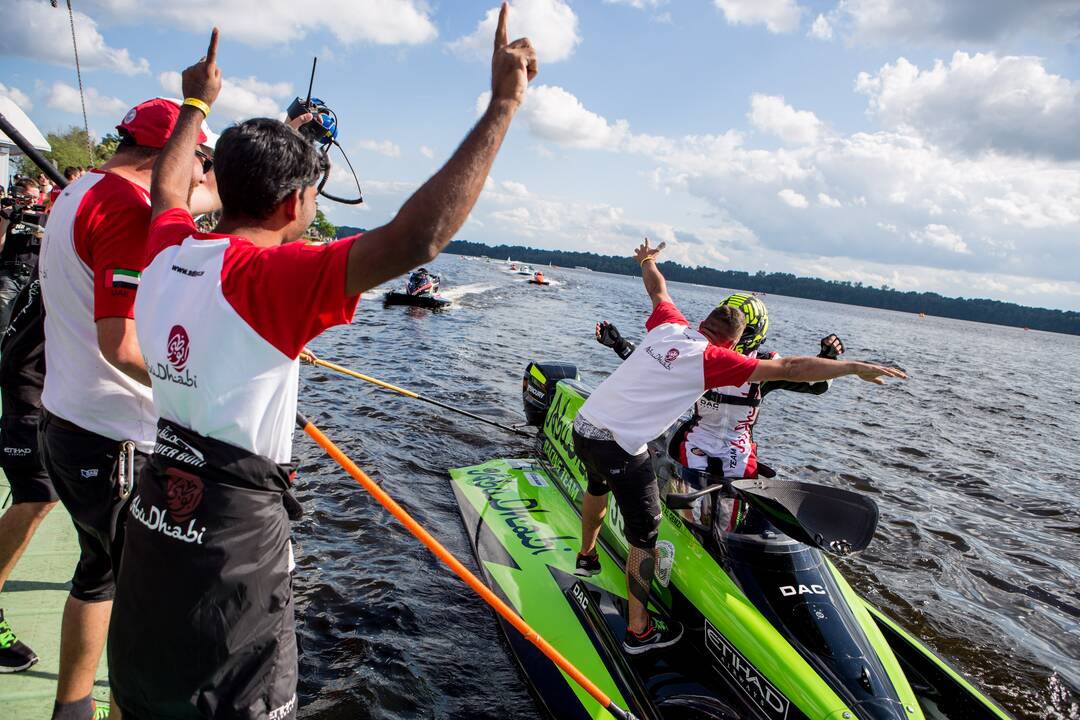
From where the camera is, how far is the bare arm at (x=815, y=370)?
12.6 ft

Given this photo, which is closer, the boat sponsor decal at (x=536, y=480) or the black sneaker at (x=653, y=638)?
the black sneaker at (x=653, y=638)

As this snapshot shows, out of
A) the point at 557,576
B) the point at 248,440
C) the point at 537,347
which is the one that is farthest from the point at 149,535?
the point at 537,347

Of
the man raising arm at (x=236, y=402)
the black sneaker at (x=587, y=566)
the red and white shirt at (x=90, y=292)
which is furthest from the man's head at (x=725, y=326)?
the red and white shirt at (x=90, y=292)

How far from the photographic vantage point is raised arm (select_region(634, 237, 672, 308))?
17.6ft

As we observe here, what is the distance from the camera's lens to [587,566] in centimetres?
541

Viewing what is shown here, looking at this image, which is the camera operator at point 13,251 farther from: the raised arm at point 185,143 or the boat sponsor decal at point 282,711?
the boat sponsor decal at point 282,711

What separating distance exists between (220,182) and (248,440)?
29.4 inches

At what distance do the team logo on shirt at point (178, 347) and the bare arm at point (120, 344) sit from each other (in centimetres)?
57

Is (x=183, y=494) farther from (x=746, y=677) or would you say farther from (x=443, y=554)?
(x=746, y=677)

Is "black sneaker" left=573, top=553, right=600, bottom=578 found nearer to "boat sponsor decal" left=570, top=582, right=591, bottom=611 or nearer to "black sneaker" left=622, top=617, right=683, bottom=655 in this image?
"boat sponsor decal" left=570, top=582, right=591, bottom=611

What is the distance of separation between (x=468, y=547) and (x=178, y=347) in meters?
5.73

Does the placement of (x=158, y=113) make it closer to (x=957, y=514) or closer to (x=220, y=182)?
(x=220, y=182)

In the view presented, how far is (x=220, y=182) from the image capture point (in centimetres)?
187

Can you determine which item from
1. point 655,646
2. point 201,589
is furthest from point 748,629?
point 201,589
